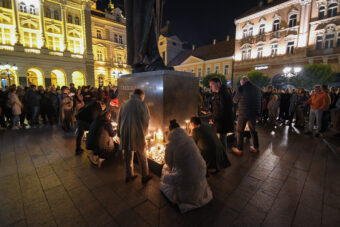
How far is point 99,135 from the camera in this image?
3727 millimetres

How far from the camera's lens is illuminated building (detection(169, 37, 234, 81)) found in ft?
105

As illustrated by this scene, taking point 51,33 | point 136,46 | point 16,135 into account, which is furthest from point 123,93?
point 51,33

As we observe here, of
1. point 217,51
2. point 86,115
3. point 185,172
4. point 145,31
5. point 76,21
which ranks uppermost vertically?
point 76,21

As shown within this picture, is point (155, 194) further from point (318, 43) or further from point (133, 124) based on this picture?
point (318, 43)

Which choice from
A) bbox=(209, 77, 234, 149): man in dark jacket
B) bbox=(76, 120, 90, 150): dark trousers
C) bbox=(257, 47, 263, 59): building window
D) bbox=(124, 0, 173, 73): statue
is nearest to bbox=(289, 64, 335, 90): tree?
bbox=(257, 47, 263, 59): building window

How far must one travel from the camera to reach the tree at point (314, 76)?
1691 cm

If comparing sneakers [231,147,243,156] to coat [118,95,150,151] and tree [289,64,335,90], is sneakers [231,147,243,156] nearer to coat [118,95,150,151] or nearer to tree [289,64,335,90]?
coat [118,95,150,151]

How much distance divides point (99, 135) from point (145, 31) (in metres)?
2.84

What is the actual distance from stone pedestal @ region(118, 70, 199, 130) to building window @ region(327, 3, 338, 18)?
2787 cm

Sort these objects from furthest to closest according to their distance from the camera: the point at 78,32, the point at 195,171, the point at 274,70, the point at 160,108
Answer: the point at 78,32
the point at 274,70
the point at 160,108
the point at 195,171

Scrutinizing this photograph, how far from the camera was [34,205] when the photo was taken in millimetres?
2510

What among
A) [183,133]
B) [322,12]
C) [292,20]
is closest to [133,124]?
[183,133]

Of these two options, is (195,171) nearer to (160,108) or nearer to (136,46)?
(160,108)

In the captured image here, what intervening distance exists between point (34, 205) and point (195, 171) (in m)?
2.57
